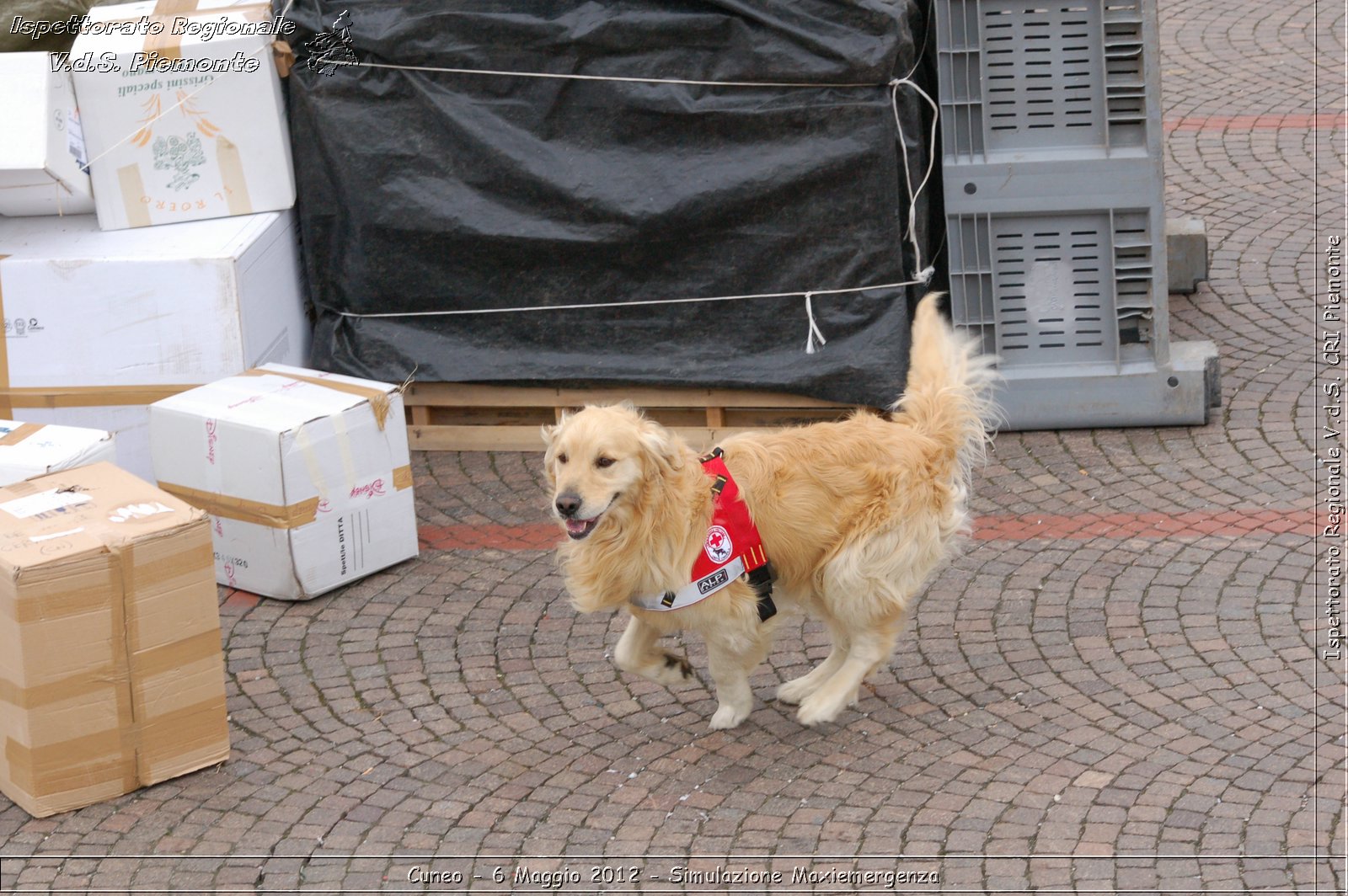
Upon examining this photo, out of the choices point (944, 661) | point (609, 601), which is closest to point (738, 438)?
point (609, 601)

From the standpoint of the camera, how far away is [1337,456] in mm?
6438

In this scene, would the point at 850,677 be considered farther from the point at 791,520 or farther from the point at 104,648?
the point at 104,648

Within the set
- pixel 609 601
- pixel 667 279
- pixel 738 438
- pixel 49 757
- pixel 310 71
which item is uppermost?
pixel 310 71

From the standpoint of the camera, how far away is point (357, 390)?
20.0ft

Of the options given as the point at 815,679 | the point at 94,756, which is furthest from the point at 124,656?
the point at 815,679

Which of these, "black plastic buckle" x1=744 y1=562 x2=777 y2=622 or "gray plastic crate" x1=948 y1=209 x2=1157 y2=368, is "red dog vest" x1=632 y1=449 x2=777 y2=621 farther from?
"gray plastic crate" x1=948 y1=209 x2=1157 y2=368

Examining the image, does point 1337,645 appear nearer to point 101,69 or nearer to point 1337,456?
point 1337,456

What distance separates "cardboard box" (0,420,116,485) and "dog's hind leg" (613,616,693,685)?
7.00ft

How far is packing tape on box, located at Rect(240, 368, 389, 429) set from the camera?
600cm

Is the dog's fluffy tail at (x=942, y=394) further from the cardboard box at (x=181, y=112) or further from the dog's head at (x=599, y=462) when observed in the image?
the cardboard box at (x=181, y=112)

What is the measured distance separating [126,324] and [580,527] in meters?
3.22

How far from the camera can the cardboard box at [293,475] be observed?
5746mm

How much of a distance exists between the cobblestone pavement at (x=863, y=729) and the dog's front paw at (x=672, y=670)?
0.66ft

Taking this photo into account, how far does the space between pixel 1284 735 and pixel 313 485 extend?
146 inches
